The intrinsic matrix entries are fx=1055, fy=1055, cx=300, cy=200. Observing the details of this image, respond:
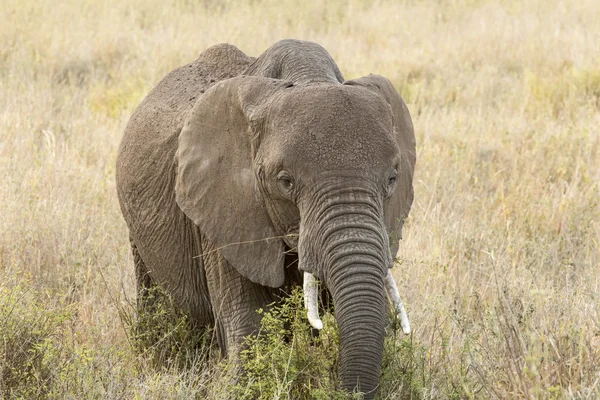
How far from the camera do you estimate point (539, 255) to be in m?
6.96

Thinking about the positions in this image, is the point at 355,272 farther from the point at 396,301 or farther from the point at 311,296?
the point at 396,301

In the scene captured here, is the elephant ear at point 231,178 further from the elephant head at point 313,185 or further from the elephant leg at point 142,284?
the elephant leg at point 142,284

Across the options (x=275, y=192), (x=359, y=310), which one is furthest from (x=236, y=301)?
(x=359, y=310)

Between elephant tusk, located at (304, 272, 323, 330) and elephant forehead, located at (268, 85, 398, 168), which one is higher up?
elephant forehead, located at (268, 85, 398, 168)

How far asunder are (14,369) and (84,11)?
10607 millimetres

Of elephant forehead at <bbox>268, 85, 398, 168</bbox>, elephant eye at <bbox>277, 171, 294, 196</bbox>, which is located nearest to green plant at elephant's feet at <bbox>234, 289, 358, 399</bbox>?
elephant eye at <bbox>277, 171, 294, 196</bbox>

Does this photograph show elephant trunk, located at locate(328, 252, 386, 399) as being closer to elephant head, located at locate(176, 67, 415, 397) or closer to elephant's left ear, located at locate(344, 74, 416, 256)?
elephant head, located at locate(176, 67, 415, 397)

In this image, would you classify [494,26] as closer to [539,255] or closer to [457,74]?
[457,74]

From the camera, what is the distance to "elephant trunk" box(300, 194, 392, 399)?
399 centimetres

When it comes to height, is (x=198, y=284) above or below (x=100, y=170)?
above

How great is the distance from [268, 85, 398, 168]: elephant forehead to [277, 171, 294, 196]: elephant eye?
0.25ft

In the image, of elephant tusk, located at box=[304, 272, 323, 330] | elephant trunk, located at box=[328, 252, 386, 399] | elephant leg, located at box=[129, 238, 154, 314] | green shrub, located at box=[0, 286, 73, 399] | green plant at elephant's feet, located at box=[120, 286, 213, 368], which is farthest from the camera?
elephant leg, located at box=[129, 238, 154, 314]

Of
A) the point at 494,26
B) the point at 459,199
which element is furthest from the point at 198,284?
the point at 494,26

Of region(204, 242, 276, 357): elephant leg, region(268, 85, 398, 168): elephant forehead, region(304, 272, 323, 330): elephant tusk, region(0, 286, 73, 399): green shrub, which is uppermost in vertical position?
region(268, 85, 398, 168): elephant forehead
